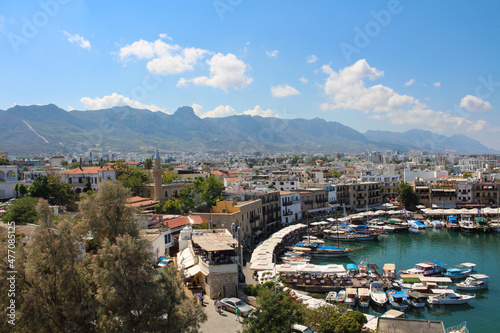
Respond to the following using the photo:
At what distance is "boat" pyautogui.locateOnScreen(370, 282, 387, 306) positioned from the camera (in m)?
22.2

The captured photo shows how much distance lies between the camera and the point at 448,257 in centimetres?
3375

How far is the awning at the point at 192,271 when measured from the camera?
62.4 ft

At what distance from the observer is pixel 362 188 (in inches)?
2363

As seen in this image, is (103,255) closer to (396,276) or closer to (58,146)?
(396,276)

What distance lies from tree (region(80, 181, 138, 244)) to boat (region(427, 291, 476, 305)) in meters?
19.1

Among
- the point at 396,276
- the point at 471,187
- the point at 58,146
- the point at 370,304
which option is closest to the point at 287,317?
the point at 370,304

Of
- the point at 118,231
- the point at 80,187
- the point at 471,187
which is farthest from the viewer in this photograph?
the point at 471,187

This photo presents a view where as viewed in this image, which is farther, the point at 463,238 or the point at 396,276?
the point at 463,238

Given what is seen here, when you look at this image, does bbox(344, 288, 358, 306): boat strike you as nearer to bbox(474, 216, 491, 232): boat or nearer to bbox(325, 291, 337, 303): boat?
bbox(325, 291, 337, 303): boat

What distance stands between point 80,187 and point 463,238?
45562 mm

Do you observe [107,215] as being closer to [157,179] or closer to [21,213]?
[21,213]

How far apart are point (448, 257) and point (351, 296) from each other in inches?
632

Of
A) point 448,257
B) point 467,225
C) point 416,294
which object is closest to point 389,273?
point 416,294

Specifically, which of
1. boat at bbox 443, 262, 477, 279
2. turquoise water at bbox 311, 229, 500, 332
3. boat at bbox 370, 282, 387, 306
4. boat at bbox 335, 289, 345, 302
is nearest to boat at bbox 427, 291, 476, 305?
turquoise water at bbox 311, 229, 500, 332
